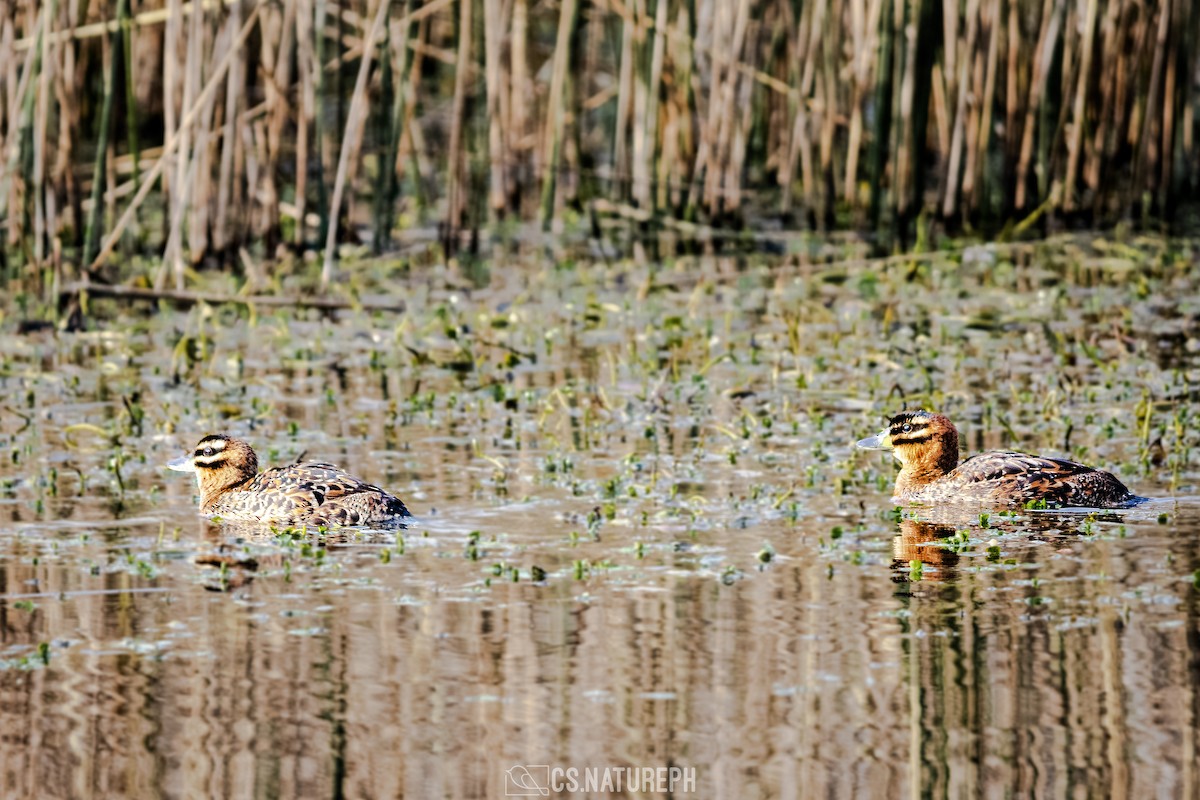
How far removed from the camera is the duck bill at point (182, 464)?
8078 mm

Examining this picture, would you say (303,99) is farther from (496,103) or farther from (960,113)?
(960,113)

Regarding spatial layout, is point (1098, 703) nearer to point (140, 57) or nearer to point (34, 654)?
point (34, 654)

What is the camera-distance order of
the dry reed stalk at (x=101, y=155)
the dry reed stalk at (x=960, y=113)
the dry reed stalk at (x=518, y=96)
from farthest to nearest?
1. the dry reed stalk at (x=518, y=96)
2. the dry reed stalk at (x=960, y=113)
3. the dry reed stalk at (x=101, y=155)

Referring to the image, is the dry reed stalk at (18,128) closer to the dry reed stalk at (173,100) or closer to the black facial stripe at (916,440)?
the dry reed stalk at (173,100)

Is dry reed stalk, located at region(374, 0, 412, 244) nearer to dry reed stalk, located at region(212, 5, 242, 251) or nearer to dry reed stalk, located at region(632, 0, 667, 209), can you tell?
dry reed stalk, located at region(212, 5, 242, 251)

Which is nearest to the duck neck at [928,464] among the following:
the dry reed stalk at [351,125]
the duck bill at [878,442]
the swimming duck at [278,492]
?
the duck bill at [878,442]

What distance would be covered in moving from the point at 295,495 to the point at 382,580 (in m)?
0.97

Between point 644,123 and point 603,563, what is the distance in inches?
292

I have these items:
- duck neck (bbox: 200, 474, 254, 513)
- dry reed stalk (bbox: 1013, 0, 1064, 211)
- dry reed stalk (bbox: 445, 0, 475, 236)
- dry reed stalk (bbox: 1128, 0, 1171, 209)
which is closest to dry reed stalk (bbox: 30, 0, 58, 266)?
dry reed stalk (bbox: 445, 0, 475, 236)

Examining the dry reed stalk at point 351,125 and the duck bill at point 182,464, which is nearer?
the duck bill at point 182,464

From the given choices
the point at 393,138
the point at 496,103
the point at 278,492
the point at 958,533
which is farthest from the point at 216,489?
the point at 496,103

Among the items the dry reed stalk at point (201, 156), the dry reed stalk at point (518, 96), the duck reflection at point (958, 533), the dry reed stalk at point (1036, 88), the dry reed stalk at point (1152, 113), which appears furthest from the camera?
the dry reed stalk at point (518, 96)

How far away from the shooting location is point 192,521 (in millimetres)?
7703

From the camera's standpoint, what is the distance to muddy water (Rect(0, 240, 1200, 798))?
5.01 meters
